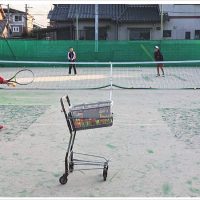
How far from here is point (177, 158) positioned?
255 inches

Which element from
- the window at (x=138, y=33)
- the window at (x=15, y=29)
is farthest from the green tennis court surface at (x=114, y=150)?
the window at (x=15, y=29)

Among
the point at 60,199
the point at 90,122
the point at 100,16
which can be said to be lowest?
the point at 60,199

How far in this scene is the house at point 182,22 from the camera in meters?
36.6

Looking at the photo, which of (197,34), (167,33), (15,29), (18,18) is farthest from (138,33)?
(18,18)

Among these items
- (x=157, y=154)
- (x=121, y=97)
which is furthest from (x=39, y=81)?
(x=157, y=154)

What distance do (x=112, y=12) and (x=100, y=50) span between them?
446 inches

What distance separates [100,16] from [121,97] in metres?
24.9

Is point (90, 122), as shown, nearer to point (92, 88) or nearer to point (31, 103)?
point (31, 103)

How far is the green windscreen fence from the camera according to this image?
27.4 m

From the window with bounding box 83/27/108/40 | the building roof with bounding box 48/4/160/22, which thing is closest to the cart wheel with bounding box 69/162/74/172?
the building roof with bounding box 48/4/160/22

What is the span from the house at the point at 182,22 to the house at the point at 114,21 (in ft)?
3.19

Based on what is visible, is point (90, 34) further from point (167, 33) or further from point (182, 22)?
point (182, 22)

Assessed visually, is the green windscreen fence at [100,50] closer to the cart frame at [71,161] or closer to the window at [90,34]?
the window at [90,34]

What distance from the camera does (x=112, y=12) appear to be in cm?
3794
